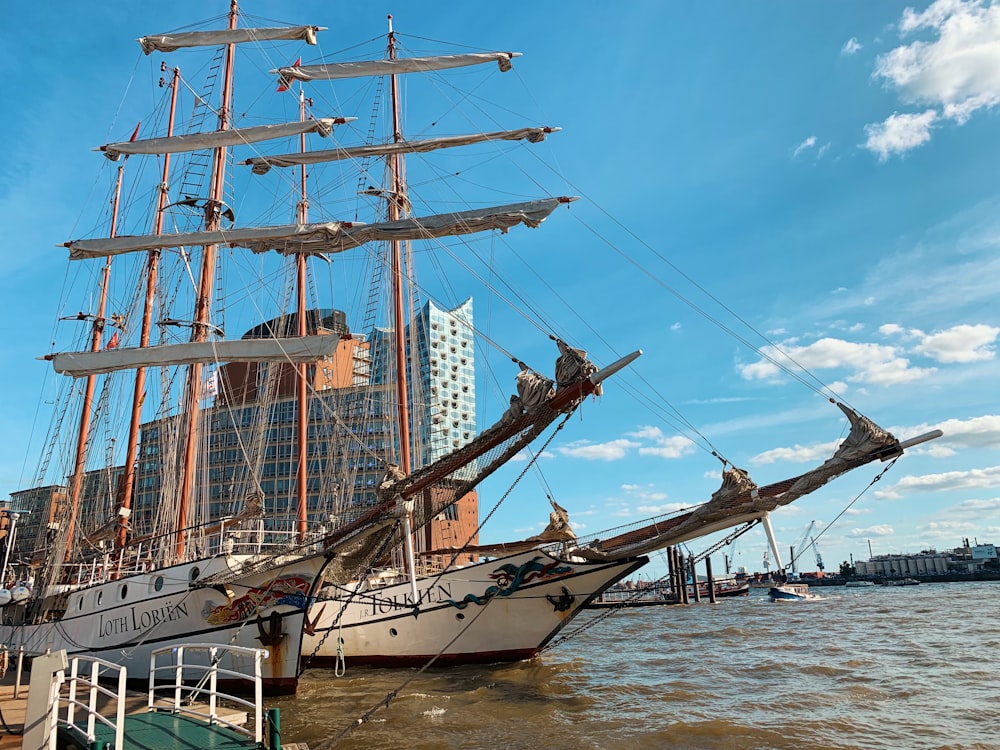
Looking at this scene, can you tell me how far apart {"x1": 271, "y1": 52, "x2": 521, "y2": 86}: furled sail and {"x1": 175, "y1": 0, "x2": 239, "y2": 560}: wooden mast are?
2.65 meters

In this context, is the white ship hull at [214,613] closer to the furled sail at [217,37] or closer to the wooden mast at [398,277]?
the wooden mast at [398,277]

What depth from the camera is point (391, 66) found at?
29859 millimetres

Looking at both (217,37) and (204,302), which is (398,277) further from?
(217,37)

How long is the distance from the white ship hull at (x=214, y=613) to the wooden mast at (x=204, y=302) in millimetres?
2122

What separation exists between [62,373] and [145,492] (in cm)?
5821

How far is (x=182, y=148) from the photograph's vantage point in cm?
2600

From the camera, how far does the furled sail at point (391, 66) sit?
29344 mm

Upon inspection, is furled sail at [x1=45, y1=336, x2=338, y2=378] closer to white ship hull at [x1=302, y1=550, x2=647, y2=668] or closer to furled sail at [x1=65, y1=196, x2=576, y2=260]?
furled sail at [x1=65, y1=196, x2=576, y2=260]

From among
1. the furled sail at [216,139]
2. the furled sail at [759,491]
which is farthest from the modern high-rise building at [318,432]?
the furled sail at [759,491]

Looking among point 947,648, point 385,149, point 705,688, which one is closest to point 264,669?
point 705,688

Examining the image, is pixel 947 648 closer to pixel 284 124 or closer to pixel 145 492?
pixel 284 124

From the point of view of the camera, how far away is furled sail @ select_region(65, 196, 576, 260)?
2295 cm

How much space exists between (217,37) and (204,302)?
11097mm

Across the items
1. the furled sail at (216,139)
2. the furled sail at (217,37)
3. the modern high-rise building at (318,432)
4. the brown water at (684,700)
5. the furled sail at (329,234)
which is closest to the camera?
the brown water at (684,700)
